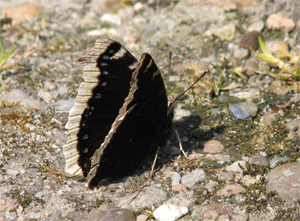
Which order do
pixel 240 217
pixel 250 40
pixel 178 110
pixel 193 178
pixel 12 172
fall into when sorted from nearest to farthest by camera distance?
pixel 240 217, pixel 193 178, pixel 12 172, pixel 178 110, pixel 250 40

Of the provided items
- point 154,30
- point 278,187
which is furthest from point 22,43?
point 278,187

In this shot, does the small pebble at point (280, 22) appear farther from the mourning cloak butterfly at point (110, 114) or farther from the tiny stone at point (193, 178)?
the tiny stone at point (193, 178)

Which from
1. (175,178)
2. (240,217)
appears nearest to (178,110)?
(175,178)

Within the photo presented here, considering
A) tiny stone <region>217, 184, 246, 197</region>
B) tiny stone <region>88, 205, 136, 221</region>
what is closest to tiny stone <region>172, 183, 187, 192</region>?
tiny stone <region>217, 184, 246, 197</region>

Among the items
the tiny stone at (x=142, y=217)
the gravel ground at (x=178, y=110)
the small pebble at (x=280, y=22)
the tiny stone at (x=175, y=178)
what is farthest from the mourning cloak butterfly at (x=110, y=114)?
the small pebble at (x=280, y=22)

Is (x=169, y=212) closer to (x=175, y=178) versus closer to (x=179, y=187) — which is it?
(x=179, y=187)

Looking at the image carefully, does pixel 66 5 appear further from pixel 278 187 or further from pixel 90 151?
pixel 278 187

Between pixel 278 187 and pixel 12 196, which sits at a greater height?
pixel 278 187
